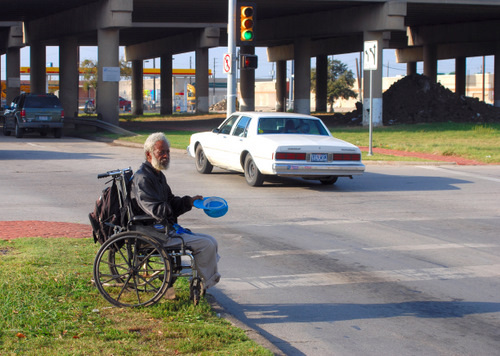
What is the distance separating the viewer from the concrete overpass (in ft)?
127

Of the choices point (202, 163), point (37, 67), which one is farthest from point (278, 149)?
point (37, 67)

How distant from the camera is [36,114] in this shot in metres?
31.1

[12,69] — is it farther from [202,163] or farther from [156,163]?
[156,163]

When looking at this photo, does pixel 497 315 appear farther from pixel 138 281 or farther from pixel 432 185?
pixel 432 185

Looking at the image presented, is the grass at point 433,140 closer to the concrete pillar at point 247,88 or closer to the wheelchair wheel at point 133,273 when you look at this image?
the wheelchair wheel at point 133,273

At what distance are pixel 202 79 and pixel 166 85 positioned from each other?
1386cm

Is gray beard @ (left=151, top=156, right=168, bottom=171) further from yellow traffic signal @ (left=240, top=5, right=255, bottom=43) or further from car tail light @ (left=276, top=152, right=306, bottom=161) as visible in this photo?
yellow traffic signal @ (left=240, top=5, right=255, bottom=43)

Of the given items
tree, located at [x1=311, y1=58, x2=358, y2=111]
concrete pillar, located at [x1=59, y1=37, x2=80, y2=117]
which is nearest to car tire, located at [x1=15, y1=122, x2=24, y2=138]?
concrete pillar, located at [x1=59, y1=37, x2=80, y2=117]

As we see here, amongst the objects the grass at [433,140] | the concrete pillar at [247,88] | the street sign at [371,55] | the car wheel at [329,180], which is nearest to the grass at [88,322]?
the car wheel at [329,180]

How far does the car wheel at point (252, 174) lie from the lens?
1521cm

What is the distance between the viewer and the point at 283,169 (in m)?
14.5

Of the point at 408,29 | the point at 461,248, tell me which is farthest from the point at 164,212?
the point at 408,29

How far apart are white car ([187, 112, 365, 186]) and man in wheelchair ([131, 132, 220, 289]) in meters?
8.34

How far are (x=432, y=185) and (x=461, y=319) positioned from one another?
1008 cm
